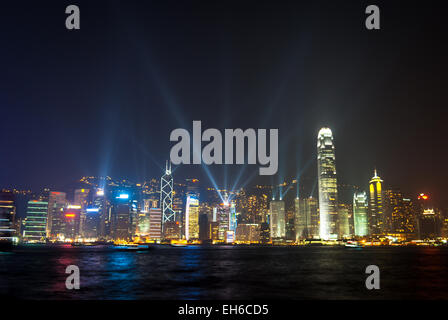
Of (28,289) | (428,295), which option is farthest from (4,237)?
(428,295)

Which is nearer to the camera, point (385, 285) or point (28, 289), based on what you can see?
point (28, 289)

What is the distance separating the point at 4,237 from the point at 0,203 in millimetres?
13798

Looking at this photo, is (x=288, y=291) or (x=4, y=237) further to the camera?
(x=4, y=237)

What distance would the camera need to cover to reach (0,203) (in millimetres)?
157000
